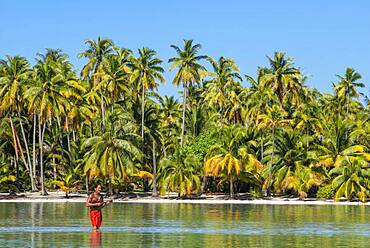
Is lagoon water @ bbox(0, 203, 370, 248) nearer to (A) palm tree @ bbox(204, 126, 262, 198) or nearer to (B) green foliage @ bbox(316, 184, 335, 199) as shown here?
(A) palm tree @ bbox(204, 126, 262, 198)

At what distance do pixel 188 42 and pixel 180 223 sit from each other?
42.7 metres

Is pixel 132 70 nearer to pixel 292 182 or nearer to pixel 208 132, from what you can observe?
pixel 208 132

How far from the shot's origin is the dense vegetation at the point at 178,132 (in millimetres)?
70812

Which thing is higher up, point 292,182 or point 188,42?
point 188,42

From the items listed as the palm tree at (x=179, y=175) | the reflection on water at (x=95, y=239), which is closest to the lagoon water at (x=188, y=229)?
the reflection on water at (x=95, y=239)

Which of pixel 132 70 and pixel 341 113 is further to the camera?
pixel 341 113

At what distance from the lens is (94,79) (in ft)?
284

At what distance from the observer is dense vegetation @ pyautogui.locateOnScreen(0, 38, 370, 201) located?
70.8 m

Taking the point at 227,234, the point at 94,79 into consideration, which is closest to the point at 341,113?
the point at 94,79

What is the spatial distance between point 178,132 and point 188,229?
174 feet

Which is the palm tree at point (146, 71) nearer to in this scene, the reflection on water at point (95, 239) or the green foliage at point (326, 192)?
the green foliage at point (326, 192)

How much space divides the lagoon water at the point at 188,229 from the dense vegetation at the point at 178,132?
18905mm

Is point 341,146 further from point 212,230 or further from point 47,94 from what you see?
point 212,230

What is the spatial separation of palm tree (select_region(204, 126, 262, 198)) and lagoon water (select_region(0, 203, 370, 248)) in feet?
56.3
